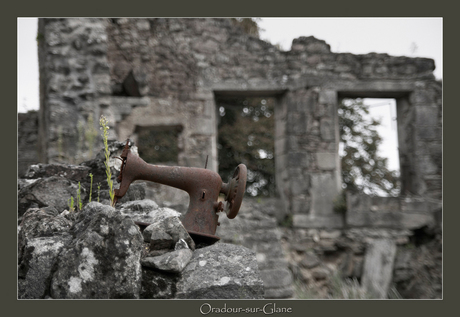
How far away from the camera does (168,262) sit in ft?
5.41

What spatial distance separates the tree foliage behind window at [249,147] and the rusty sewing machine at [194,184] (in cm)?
735

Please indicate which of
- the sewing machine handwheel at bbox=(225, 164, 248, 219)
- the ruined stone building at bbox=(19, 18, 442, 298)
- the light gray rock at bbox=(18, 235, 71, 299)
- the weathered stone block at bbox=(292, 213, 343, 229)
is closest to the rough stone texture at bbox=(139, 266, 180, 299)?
the light gray rock at bbox=(18, 235, 71, 299)

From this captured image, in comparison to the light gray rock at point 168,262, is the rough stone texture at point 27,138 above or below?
above

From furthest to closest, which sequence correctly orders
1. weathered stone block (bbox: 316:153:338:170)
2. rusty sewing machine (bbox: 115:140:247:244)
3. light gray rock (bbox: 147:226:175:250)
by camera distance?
1. weathered stone block (bbox: 316:153:338:170)
2. rusty sewing machine (bbox: 115:140:247:244)
3. light gray rock (bbox: 147:226:175:250)

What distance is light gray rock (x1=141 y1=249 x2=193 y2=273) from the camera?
64.7 inches

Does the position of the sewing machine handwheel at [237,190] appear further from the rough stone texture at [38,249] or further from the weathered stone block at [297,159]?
the weathered stone block at [297,159]

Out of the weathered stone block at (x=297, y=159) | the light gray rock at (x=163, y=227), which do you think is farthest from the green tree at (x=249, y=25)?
the light gray rock at (x=163, y=227)

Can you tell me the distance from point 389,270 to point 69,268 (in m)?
5.35

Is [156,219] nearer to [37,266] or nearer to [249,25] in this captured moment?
[37,266]

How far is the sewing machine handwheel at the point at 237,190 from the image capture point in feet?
7.02

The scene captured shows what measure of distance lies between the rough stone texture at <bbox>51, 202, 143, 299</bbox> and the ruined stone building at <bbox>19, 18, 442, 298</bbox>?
14.5ft

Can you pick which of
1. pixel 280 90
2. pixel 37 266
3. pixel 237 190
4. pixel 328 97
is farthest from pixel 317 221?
pixel 37 266

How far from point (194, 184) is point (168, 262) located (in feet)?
Result: 1.96

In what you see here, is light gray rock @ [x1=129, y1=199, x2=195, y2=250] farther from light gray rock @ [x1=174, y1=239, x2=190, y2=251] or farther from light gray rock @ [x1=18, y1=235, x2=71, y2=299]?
light gray rock @ [x1=18, y1=235, x2=71, y2=299]
